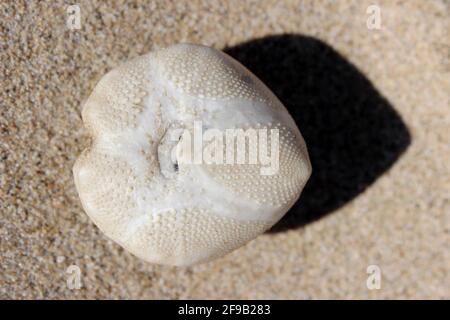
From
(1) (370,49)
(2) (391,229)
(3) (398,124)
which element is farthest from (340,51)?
(2) (391,229)

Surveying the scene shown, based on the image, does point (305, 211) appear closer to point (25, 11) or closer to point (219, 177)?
point (219, 177)

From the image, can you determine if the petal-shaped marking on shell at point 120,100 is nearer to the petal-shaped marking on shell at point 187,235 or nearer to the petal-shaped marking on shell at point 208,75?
the petal-shaped marking on shell at point 208,75

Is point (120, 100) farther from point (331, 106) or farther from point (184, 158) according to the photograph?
point (331, 106)

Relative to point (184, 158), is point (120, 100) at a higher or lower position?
higher

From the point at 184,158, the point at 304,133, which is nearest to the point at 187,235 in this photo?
the point at 184,158

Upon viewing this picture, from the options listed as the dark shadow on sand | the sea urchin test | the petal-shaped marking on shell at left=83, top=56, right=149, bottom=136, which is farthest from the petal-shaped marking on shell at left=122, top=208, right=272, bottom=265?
the dark shadow on sand

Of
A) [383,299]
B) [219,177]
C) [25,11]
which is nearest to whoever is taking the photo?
[219,177]
